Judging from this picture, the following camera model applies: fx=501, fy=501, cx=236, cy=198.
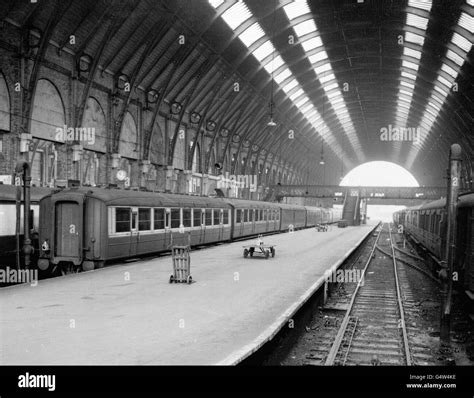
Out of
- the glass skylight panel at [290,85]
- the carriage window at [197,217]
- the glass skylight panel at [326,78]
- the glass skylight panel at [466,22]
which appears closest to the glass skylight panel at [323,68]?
the glass skylight panel at [326,78]

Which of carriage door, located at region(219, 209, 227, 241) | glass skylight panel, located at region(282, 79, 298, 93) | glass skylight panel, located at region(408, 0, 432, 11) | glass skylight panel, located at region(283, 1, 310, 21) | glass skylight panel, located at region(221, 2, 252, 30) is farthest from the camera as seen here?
glass skylight panel, located at region(282, 79, 298, 93)

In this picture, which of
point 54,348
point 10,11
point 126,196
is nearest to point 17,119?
point 10,11

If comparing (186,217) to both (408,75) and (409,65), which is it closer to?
(409,65)

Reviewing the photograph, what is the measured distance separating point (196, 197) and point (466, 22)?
1817 cm

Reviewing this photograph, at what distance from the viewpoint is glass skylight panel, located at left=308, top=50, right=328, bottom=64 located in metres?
40.3

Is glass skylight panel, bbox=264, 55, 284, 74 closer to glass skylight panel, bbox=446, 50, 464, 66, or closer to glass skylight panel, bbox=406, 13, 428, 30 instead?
glass skylight panel, bbox=406, 13, 428, 30

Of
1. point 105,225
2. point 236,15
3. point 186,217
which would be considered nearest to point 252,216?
point 186,217

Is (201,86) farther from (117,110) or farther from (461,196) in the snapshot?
(461,196)

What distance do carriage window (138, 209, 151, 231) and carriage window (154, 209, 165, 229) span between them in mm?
622

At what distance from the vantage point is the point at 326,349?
10.5 m

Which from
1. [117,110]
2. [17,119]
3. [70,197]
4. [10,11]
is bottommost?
[70,197]

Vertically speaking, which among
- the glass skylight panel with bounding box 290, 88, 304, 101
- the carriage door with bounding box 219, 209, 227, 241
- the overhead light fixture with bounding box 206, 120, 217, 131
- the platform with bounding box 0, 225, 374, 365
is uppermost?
the glass skylight panel with bounding box 290, 88, 304, 101

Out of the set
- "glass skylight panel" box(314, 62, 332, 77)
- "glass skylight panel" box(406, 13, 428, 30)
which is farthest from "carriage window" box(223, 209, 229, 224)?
"glass skylight panel" box(314, 62, 332, 77)

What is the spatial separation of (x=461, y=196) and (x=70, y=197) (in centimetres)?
1214
